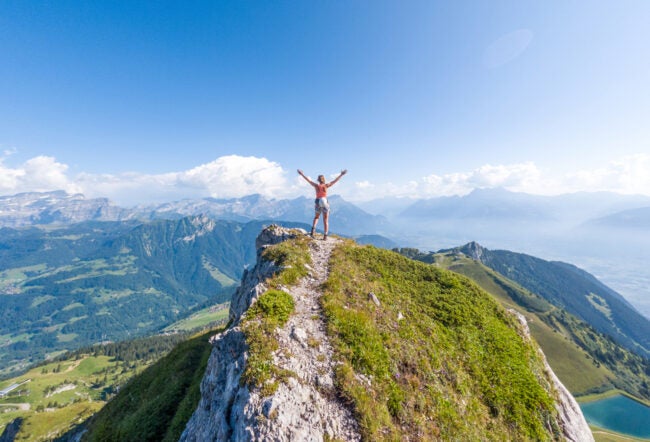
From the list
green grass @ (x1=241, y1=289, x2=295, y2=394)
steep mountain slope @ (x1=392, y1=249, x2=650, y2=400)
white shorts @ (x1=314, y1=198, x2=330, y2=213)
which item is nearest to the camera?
green grass @ (x1=241, y1=289, x2=295, y2=394)

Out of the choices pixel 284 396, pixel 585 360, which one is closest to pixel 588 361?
pixel 585 360

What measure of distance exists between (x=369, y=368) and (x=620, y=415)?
193270mm

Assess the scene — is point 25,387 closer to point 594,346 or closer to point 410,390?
point 410,390

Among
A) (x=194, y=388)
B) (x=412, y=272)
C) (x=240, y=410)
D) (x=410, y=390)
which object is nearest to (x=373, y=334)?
(x=410, y=390)

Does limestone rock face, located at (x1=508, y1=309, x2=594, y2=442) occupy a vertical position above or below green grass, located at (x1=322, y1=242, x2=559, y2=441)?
below

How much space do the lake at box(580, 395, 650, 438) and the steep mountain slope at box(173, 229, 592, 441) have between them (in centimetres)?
16047

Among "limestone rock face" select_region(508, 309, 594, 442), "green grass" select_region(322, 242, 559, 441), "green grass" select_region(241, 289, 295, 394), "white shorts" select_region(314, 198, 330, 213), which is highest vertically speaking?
"white shorts" select_region(314, 198, 330, 213)

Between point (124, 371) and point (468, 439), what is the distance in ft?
803

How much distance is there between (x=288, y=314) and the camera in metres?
13.7

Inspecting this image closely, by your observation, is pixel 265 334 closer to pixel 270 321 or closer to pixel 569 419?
pixel 270 321

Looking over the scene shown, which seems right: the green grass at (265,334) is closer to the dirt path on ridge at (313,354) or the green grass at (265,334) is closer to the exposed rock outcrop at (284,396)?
the exposed rock outcrop at (284,396)

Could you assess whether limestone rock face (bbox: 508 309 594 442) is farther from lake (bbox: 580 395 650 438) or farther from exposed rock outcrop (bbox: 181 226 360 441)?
lake (bbox: 580 395 650 438)

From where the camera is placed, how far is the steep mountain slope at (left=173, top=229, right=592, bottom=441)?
32.0 ft

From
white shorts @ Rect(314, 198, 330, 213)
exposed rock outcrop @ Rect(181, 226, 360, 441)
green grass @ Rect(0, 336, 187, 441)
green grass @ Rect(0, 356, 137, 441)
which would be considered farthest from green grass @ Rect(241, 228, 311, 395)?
green grass @ Rect(0, 336, 187, 441)
